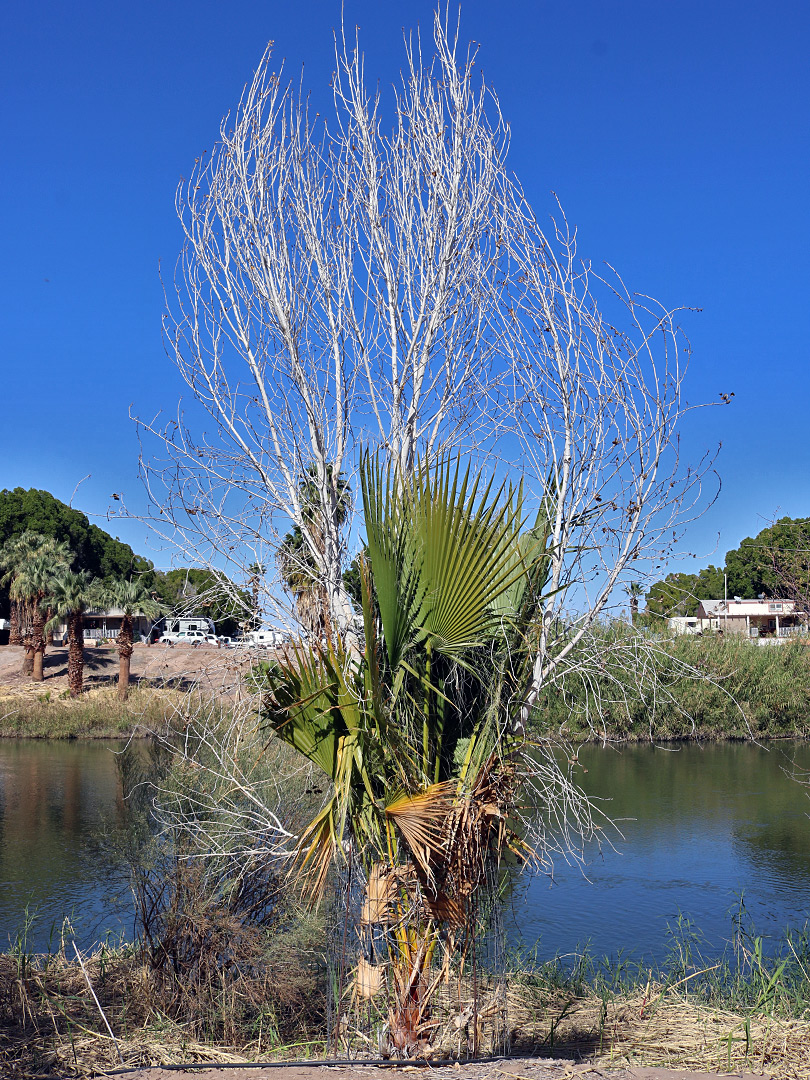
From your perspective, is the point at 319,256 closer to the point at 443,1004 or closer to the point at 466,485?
the point at 466,485

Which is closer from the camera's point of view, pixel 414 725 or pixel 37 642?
pixel 414 725

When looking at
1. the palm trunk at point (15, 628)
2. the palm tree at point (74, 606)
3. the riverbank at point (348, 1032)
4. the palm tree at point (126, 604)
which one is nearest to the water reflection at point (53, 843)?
the riverbank at point (348, 1032)

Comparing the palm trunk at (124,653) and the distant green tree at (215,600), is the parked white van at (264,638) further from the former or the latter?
the palm trunk at (124,653)

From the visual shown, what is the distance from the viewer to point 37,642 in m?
34.6

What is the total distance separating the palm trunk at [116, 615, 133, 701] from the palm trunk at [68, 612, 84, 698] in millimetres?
1448

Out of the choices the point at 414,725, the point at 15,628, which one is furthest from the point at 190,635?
the point at 15,628

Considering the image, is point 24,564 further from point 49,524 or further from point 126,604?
point 49,524

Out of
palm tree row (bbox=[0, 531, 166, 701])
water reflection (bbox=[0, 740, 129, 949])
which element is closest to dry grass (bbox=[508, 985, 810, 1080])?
water reflection (bbox=[0, 740, 129, 949])

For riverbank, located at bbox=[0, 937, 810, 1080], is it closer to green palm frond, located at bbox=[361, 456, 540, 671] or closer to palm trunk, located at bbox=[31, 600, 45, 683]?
green palm frond, located at bbox=[361, 456, 540, 671]

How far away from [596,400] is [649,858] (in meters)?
11.4

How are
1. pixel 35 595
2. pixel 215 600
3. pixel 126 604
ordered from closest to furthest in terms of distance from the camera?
pixel 215 600 < pixel 126 604 < pixel 35 595

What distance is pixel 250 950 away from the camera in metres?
7.59

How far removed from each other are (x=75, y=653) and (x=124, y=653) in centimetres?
186

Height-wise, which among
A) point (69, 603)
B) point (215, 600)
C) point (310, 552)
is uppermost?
point (69, 603)
